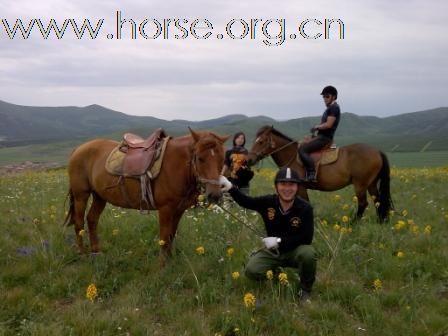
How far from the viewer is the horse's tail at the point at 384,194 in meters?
8.70

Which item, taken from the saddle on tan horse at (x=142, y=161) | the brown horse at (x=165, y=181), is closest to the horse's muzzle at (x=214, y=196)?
the brown horse at (x=165, y=181)

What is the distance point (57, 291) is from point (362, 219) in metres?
6.23

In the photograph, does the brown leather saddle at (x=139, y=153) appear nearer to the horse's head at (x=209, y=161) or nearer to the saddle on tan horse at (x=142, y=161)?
the saddle on tan horse at (x=142, y=161)

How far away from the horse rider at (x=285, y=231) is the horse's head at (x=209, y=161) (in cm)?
12

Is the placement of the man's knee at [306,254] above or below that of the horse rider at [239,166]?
below

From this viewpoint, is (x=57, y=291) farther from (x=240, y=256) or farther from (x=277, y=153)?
(x=277, y=153)

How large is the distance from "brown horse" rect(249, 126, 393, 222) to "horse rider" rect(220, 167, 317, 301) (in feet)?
13.5

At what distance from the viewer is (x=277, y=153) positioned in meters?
10.1

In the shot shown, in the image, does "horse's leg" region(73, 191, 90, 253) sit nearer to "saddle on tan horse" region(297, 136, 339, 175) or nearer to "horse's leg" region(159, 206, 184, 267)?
"horse's leg" region(159, 206, 184, 267)

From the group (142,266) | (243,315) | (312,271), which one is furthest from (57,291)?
(312,271)

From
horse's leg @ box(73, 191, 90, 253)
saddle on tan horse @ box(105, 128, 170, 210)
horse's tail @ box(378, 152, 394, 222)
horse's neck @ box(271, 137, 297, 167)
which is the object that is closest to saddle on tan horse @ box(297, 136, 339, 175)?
horse's neck @ box(271, 137, 297, 167)

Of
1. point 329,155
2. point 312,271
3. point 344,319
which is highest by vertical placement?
point 329,155

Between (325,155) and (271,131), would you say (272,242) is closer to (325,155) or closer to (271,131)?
(325,155)

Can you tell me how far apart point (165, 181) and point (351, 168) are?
16.8ft
